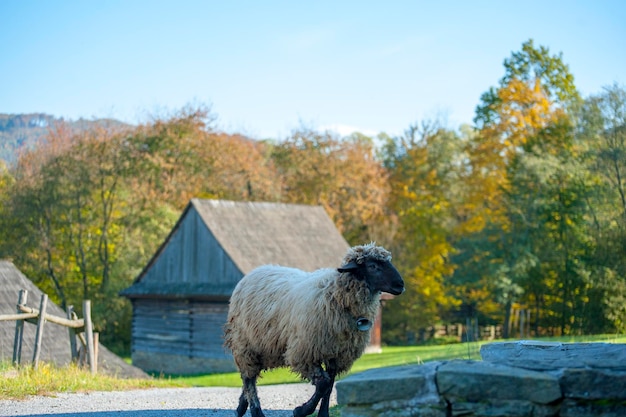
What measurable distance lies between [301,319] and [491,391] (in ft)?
12.5

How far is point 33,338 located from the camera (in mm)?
19219

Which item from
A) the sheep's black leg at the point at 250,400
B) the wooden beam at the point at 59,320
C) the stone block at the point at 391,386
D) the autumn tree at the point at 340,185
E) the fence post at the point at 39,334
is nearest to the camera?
the stone block at the point at 391,386

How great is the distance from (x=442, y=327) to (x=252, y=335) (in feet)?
135

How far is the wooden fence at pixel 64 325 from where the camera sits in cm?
1627

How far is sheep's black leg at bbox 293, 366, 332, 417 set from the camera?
9078 millimetres

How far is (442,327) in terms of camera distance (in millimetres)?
50250

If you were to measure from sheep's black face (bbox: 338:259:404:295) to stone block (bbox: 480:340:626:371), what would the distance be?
1.37 m

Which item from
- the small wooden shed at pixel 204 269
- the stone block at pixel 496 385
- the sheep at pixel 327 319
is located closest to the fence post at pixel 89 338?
the sheep at pixel 327 319

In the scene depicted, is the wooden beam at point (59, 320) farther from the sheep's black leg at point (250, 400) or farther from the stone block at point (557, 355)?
the stone block at point (557, 355)

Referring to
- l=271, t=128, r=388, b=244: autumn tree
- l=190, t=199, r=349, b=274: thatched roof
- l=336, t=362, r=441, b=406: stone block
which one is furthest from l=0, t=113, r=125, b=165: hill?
l=336, t=362, r=441, b=406: stone block

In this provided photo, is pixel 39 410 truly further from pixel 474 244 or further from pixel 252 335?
pixel 474 244

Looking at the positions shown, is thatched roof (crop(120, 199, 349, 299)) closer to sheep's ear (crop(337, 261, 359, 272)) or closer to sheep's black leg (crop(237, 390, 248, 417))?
sheep's black leg (crop(237, 390, 248, 417))

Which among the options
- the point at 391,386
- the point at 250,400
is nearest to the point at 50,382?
the point at 250,400

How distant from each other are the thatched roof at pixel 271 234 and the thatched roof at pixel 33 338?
8.11 meters
